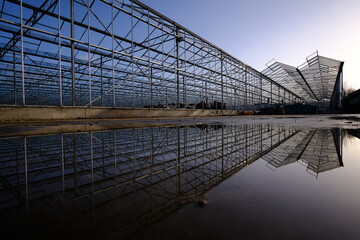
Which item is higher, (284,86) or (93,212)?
(284,86)

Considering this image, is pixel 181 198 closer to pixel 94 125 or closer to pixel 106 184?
pixel 106 184

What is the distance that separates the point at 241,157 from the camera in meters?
1.58

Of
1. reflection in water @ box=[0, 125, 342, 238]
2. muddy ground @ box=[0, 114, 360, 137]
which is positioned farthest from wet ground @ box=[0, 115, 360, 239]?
muddy ground @ box=[0, 114, 360, 137]

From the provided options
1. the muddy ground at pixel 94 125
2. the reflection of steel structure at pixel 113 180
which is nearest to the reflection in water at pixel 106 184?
the reflection of steel structure at pixel 113 180

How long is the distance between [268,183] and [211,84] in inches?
687

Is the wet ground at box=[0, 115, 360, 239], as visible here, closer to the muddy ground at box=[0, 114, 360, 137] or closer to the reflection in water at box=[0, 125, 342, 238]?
the reflection in water at box=[0, 125, 342, 238]

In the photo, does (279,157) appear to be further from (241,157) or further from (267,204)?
(267,204)

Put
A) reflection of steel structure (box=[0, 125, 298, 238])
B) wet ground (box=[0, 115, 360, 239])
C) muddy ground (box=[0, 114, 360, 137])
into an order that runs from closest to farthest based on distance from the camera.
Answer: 1. wet ground (box=[0, 115, 360, 239])
2. reflection of steel structure (box=[0, 125, 298, 238])
3. muddy ground (box=[0, 114, 360, 137])

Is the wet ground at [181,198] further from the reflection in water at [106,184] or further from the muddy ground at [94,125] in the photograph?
the muddy ground at [94,125]

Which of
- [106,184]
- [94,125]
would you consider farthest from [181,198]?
[94,125]

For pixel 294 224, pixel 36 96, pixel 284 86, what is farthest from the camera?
pixel 284 86

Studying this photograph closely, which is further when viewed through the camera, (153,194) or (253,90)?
(253,90)

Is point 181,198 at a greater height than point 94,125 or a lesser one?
lesser

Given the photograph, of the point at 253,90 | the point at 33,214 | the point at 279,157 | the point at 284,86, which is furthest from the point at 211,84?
the point at 284,86
